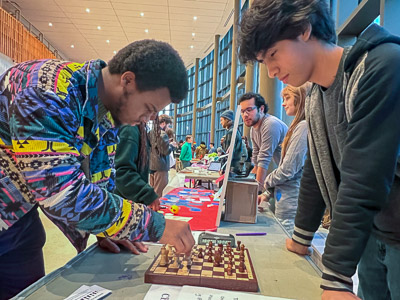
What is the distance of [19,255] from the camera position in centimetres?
83

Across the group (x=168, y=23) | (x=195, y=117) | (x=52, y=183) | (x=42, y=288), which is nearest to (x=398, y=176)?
(x=52, y=183)

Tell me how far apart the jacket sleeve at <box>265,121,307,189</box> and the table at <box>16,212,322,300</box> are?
0.76 metres

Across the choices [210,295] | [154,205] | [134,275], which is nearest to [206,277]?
[210,295]

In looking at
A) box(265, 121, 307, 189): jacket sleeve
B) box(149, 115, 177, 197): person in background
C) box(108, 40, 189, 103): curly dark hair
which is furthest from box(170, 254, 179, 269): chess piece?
box(149, 115, 177, 197): person in background

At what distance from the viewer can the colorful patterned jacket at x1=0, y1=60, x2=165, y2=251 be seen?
2.03 feet

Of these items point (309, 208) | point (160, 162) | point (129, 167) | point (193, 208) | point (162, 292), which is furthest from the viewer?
point (160, 162)

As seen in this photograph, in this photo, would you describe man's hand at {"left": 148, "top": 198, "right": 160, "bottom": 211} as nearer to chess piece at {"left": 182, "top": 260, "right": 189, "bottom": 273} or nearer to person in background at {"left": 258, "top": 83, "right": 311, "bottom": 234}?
person in background at {"left": 258, "top": 83, "right": 311, "bottom": 234}

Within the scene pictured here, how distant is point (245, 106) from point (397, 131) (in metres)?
2.06

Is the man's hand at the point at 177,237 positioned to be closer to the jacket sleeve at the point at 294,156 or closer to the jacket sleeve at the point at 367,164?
the jacket sleeve at the point at 367,164

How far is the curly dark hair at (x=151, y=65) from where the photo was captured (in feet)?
2.66

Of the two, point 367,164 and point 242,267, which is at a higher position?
point 367,164

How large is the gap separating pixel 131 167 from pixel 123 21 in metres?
10.1

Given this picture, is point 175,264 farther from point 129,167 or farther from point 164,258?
point 129,167

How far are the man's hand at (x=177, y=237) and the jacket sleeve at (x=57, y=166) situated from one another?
103 mm
